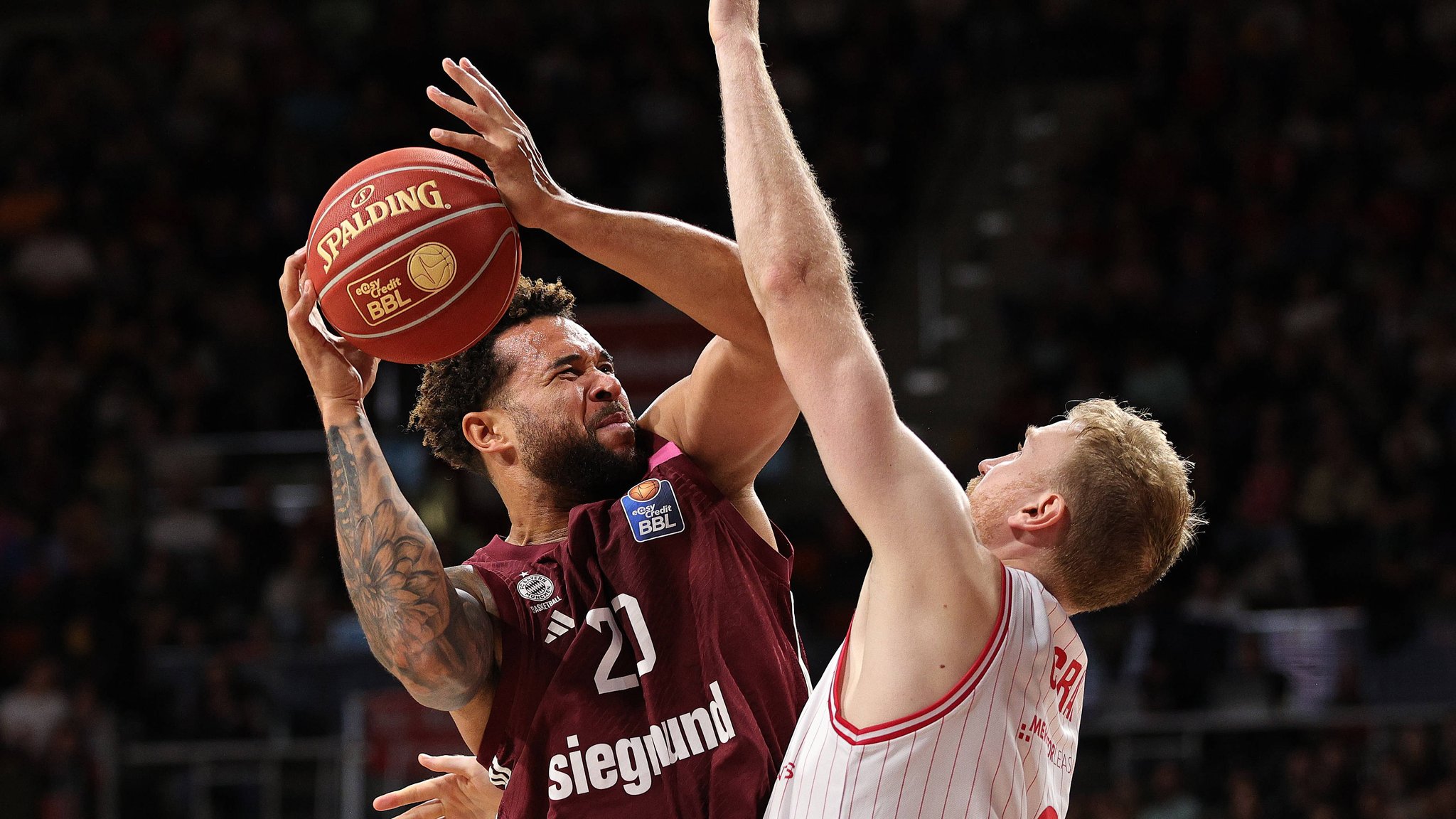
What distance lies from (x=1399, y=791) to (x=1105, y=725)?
4.82 feet

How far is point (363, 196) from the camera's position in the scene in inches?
118

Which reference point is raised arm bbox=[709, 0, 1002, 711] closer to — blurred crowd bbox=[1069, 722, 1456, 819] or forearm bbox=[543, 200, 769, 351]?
forearm bbox=[543, 200, 769, 351]

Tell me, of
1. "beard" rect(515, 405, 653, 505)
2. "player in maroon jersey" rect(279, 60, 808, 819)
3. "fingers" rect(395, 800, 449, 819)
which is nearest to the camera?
"player in maroon jersey" rect(279, 60, 808, 819)

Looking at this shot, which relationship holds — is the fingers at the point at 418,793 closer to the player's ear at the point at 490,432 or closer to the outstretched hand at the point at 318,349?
the player's ear at the point at 490,432

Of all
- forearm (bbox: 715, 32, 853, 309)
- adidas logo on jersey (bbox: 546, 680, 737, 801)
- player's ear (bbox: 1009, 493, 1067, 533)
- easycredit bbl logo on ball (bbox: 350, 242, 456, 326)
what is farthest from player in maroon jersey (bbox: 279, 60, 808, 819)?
player's ear (bbox: 1009, 493, 1067, 533)

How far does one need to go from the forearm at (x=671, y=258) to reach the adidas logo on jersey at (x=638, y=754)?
77 cm

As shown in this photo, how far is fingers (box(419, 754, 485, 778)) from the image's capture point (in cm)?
356

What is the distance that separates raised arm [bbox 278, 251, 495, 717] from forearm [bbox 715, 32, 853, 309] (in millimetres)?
850

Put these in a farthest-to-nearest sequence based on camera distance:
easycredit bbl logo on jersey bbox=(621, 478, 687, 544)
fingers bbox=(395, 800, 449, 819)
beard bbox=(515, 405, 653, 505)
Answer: fingers bbox=(395, 800, 449, 819), beard bbox=(515, 405, 653, 505), easycredit bbl logo on jersey bbox=(621, 478, 687, 544)

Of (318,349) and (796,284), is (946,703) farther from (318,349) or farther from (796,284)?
(318,349)

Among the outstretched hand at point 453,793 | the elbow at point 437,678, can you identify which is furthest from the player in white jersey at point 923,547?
the outstretched hand at point 453,793

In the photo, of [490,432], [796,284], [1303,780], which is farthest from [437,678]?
[1303,780]

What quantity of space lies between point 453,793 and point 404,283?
54.3 inches

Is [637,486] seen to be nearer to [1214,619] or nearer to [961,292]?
[1214,619]
